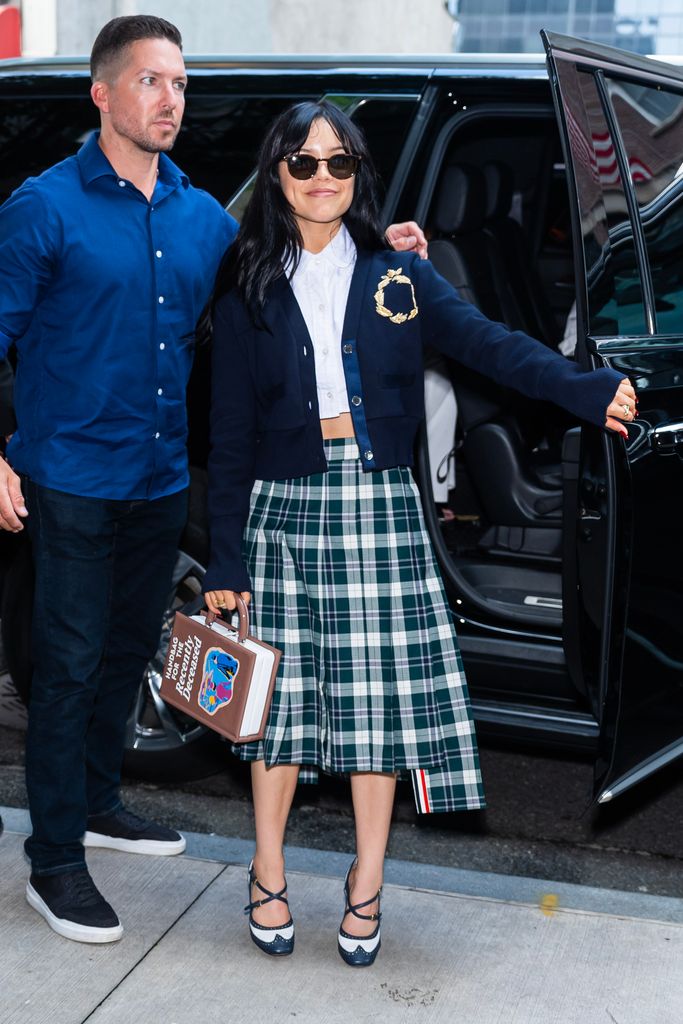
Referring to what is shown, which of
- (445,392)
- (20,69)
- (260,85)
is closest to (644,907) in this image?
(445,392)

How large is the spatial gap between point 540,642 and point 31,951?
1452 mm

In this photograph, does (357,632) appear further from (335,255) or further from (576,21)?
(576,21)

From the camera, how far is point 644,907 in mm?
3273

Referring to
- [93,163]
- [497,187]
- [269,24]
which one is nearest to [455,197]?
[497,187]

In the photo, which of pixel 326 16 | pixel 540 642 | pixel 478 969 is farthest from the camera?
pixel 326 16

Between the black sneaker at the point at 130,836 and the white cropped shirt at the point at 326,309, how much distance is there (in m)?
1.26

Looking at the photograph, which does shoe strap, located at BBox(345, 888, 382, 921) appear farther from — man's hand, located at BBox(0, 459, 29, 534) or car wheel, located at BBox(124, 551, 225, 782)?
man's hand, located at BBox(0, 459, 29, 534)

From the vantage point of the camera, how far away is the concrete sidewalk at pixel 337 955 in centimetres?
277

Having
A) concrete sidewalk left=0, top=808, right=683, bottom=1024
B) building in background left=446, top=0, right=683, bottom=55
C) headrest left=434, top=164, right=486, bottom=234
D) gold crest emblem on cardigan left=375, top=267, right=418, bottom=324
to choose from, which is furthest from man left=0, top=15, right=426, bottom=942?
building in background left=446, top=0, right=683, bottom=55

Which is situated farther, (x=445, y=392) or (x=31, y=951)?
(x=445, y=392)

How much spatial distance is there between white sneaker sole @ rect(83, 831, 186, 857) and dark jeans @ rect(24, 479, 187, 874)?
29cm

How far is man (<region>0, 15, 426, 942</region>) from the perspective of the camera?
291cm

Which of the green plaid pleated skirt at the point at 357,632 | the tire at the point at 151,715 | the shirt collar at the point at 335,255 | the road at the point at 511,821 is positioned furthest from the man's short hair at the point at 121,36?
the road at the point at 511,821

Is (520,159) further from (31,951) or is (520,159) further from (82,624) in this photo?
(31,951)
